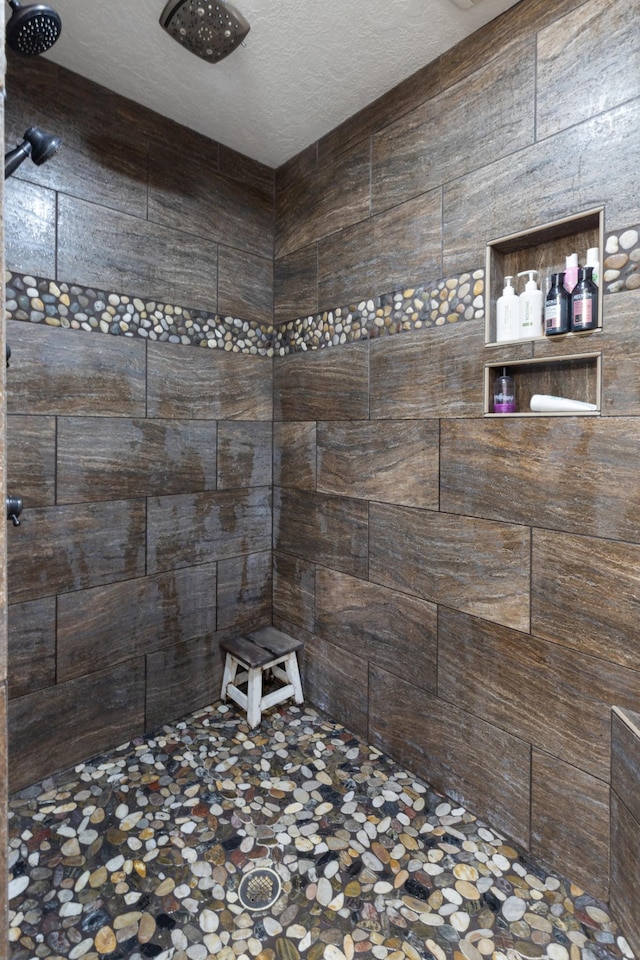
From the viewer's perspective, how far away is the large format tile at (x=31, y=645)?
5.35 feet

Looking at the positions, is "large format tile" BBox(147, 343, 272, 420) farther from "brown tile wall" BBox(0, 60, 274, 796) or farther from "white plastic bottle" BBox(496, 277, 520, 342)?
"white plastic bottle" BBox(496, 277, 520, 342)

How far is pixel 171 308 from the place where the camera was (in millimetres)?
1970

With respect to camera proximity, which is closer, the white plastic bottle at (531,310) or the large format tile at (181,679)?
the white plastic bottle at (531,310)

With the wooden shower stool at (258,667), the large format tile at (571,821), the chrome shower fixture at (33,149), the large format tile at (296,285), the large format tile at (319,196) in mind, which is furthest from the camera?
the large format tile at (296,285)

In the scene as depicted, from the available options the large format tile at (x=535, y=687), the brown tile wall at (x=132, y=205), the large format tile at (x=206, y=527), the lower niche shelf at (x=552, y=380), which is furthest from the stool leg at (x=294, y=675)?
the brown tile wall at (x=132, y=205)

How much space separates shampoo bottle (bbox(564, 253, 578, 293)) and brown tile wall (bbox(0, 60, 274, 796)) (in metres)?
1.33

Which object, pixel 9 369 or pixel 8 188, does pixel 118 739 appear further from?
pixel 8 188

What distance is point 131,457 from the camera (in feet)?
6.15

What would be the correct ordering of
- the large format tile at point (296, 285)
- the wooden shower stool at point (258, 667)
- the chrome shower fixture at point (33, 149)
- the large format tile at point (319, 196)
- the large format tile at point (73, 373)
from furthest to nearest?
1. the large format tile at point (296, 285)
2. the wooden shower stool at point (258, 667)
3. the large format tile at point (319, 196)
4. the large format tile at point (73, 373)
5. the chrome shower fixture at point (33, 149)

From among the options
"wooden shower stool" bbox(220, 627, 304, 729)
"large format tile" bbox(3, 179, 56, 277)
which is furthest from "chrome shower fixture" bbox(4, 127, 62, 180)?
"wooden shower stool" bbox(220, 627, 304, 729)

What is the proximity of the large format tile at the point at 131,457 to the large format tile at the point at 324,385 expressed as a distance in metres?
0.37

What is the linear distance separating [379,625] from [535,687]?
599mm

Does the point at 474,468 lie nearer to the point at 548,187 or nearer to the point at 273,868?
the point at 548,187

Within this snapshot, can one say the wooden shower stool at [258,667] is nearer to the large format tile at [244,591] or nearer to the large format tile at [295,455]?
the large format tile at [244,591]
